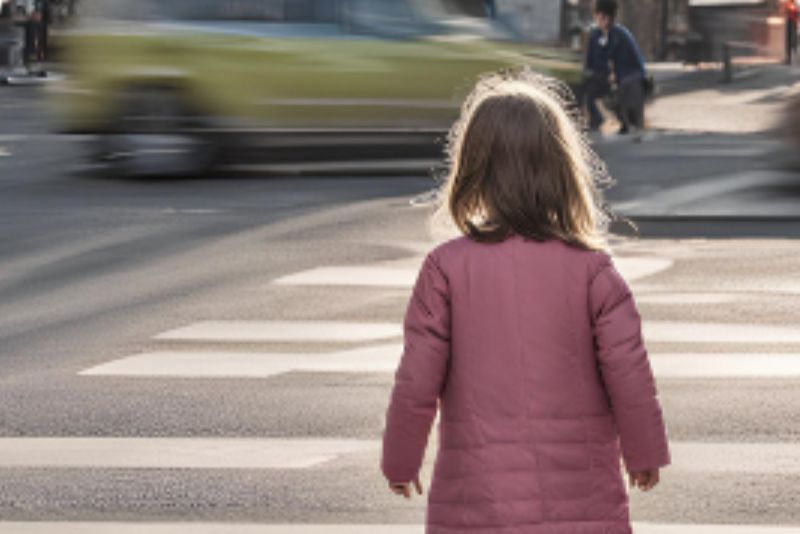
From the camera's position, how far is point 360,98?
1862cm

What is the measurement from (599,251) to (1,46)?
4001cm

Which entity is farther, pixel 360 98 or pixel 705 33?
pixel 705 33

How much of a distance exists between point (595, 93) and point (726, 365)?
1639 cm

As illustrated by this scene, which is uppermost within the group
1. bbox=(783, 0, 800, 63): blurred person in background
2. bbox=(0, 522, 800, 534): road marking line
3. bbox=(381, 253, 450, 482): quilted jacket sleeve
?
bbox=(381, 253, 450, 482): quilted jacket sleeve

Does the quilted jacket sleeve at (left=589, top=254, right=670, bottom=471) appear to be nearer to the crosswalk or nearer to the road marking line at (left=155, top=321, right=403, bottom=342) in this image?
the crosswalk

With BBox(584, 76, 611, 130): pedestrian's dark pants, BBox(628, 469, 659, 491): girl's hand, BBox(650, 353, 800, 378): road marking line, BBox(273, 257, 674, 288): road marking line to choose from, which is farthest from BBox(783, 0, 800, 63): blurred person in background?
BBox(628, 469, 659, 491): girl's hand

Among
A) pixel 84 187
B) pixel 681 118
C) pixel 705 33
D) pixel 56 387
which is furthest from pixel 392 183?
pixel 705 33

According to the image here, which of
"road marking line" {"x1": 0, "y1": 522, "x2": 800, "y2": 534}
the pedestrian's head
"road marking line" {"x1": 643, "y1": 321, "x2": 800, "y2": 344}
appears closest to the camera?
"road marking line" {"x1": 0, "y1": 522, "x2": 800, "y2": 534}

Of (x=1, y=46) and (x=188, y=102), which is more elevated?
(x=188, y=102)

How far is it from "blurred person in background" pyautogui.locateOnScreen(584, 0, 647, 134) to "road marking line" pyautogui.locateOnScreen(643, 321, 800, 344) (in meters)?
13.7

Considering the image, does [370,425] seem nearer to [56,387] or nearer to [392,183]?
[56,387]

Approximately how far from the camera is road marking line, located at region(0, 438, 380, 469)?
7.36m

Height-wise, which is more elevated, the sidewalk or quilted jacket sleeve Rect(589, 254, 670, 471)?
quilted jacket sleeve Rect(589, 254, 670, 471)

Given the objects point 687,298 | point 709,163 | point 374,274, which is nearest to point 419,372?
point 687,298
